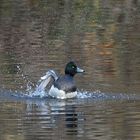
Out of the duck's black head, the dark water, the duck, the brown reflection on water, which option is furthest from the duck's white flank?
the duck's black head

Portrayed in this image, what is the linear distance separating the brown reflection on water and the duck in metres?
0.27

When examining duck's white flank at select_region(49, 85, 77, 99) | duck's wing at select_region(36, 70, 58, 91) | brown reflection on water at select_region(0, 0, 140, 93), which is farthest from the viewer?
brown reflection on water at select_region(0, 0, 140, 93)

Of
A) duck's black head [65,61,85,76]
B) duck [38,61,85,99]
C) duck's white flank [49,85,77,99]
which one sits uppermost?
duck's black head [65,61,85,76]

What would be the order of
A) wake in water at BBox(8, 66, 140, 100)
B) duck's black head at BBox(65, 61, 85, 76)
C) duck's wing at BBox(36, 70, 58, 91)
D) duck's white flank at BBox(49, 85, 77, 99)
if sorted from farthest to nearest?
duck's black head at BBox(65, 61, 85, 76), duck's wing at BBox(36, 70, 58, 91), duck's white flank at BBox(49, 85, 77, 99), wake in water at BBox(8, 66, 140, 100)

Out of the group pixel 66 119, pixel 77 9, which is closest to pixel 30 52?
pixel 66 119

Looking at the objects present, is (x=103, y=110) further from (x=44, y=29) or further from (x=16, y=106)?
(x=44, y=29)

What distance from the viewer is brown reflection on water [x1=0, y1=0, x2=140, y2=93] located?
1798 cm

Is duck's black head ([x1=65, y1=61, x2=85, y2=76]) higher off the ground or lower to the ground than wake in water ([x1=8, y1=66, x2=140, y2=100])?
higher

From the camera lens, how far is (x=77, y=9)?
3303 centimetres

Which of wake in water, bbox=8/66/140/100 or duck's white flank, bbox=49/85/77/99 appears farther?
duck's white flank, bbox=49/85/77/99

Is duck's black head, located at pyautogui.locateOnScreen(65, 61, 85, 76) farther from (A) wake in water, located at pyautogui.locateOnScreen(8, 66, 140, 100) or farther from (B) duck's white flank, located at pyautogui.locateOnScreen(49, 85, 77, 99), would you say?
(B) duck's white flank, located at pyautogui.locateOnScreen(49, 85, 77, 99)

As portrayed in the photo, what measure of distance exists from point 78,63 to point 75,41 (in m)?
3.57

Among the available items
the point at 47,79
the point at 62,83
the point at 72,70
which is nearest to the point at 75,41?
the point at 72,70

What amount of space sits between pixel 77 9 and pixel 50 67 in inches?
562
